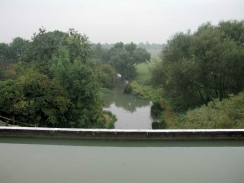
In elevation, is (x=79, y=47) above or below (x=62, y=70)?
above

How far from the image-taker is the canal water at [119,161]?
14.6 ft

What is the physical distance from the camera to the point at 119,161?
4.87 m

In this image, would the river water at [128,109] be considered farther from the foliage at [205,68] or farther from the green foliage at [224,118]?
the green foliage at [224,118]

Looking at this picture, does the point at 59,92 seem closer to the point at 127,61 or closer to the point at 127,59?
the point at 127,59

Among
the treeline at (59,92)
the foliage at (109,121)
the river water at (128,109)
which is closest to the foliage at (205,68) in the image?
the river water at (128,109)

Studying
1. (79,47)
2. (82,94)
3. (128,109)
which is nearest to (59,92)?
(82,94)

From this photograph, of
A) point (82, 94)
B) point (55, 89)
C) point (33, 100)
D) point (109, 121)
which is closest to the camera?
point (33, 100)

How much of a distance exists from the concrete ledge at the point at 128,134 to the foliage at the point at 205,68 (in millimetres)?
11972

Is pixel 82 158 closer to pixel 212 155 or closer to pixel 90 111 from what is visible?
pixel 212 155

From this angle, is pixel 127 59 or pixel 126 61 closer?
pixel 127 59

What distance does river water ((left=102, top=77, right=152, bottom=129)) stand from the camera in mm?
19134

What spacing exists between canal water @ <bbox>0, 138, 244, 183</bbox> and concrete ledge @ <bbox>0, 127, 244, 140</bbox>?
4.9 inches

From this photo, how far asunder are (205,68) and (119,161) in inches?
563

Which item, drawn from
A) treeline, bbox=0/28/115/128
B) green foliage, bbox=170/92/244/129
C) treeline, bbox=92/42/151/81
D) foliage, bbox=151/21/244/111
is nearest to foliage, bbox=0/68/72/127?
treeline, bbox=0/28/115/128
